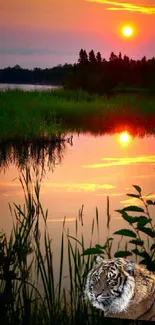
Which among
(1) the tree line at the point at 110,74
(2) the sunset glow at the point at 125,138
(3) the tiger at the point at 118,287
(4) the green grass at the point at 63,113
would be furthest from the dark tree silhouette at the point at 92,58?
(3) the tiger at the point at 118,287

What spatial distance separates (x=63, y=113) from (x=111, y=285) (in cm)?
2377

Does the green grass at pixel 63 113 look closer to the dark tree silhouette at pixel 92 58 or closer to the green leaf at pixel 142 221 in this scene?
the dark tree silhouette at pixel 92 58

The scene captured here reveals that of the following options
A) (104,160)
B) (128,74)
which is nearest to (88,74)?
(128,74)

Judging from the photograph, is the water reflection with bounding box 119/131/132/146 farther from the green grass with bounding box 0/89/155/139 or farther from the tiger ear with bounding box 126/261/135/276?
the tiger ear with bounding box 126/261/135/276

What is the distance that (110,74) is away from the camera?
44469 mm

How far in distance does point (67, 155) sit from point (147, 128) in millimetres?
8247

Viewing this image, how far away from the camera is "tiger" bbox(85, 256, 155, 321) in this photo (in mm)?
1401

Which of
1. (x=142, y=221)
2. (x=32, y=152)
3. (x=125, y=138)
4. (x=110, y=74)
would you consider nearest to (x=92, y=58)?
(x=110, y=74)

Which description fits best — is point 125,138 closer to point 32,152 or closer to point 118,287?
point 32,152

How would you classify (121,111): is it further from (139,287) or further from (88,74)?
(139,287)

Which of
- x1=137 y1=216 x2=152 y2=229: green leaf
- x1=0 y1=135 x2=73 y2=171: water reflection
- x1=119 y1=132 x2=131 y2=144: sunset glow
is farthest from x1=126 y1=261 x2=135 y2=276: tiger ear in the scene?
x1=119 y1=132 x2=131 y2=144: sunset glow

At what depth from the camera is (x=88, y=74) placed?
143ft

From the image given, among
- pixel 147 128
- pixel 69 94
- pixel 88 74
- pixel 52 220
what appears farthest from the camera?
pixel 88 74

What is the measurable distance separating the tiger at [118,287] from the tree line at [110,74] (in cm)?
4011
